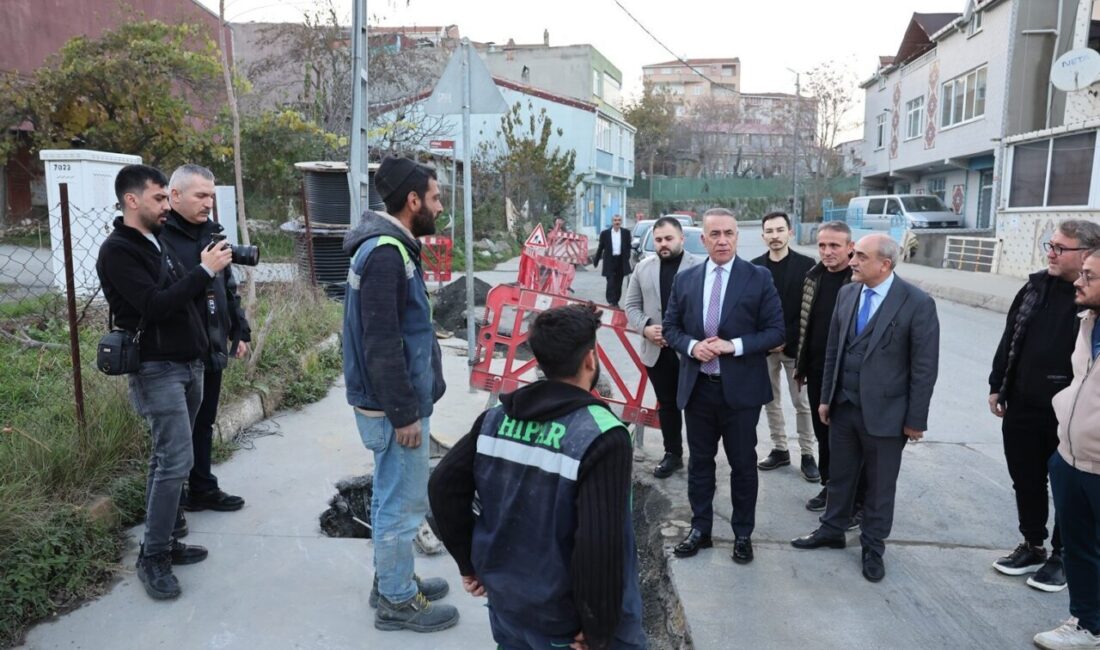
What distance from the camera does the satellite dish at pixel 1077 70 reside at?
52.2 feet

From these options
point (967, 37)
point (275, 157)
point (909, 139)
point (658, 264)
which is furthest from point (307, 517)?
point (909, 139)

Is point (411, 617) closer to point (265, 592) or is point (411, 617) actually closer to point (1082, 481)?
point (265, 592)

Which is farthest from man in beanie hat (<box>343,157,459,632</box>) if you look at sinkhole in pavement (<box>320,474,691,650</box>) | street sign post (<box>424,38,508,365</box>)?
street sign post (<box>424,38,508,365</box>)

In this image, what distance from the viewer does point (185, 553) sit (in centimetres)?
357

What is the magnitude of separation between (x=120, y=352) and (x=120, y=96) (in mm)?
11344

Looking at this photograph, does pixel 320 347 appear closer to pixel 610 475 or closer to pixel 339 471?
pixel 339 471

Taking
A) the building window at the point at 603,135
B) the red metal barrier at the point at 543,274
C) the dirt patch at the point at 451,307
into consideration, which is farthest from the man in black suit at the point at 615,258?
the building window at the point at 603,135

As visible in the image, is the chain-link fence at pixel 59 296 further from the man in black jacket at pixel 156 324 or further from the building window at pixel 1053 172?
the building window at pixel 1053 172

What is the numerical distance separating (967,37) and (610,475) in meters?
27.9

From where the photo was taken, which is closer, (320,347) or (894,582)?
(894,582)

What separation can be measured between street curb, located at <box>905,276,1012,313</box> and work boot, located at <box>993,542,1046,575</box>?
991 cm

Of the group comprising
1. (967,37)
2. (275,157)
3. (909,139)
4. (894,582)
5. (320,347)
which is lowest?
(894,582)

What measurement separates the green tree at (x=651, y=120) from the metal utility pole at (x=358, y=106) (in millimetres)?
49738

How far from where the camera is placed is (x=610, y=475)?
1870 millimetres
